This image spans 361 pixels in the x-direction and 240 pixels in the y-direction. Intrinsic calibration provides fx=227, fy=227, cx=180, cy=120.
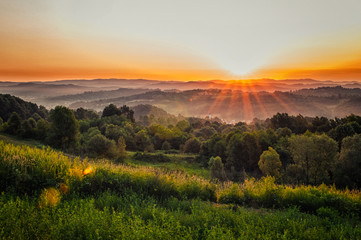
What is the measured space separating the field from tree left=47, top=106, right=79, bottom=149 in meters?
35.4

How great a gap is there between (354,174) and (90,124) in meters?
73.5

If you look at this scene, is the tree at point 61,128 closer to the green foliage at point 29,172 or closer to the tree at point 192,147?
the tree at point 192,147

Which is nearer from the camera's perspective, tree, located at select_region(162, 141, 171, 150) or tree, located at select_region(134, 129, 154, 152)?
tree, located at select_region(134, 129, 154, 152)

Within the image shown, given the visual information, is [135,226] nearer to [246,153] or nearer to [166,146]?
[246,153]

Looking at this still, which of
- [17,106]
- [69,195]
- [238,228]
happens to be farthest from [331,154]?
[17,106]

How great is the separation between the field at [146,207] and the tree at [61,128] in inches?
1393

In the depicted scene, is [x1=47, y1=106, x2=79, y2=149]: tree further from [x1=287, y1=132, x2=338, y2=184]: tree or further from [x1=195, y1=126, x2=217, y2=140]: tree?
[x1=195, y1=126, x2=217, y2=140]: tree

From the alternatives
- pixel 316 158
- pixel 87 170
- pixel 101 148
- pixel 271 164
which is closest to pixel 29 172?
pixel 87 170

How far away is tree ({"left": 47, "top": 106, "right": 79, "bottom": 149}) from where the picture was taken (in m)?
42.4

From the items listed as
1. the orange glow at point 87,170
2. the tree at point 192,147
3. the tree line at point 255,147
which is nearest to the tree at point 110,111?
the tree line at point 255,147

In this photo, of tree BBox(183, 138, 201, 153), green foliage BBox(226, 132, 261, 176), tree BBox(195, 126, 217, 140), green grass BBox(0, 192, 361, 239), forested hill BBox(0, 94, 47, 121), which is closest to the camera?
green grass BBox(0, 192, 361, 239)

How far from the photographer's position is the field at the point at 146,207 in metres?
5.74

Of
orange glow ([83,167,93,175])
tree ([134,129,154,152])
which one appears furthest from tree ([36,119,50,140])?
orange glow ([83,167,93,175])

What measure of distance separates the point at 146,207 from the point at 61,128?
4102 centimetres
